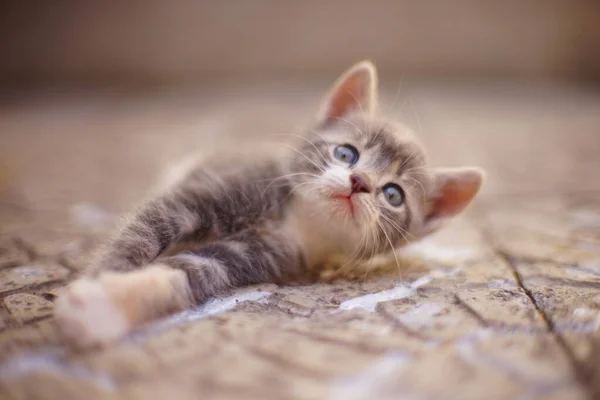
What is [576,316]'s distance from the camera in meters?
1.55

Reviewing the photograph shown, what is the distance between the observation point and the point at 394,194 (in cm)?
191

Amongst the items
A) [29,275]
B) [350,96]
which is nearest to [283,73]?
[350,96]

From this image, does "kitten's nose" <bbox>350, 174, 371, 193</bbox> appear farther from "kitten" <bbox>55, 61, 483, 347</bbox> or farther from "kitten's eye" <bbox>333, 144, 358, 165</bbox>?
"kitten's eye" <bbox>333, 144, 358, 165</bbox>

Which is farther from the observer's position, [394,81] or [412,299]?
[394,81]

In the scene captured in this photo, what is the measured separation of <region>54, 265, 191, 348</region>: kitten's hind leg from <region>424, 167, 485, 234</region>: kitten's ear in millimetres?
1051

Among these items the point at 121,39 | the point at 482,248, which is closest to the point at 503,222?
the point at 482,248

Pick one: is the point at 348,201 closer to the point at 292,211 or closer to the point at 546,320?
the point at 292,211

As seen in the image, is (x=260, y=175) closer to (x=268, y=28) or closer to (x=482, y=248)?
(x=482, y=248)

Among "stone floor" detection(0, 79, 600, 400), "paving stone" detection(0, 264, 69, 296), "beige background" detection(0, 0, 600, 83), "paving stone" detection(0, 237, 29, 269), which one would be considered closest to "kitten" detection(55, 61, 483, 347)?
"stone floor" detection(0, 79, 600, 400)

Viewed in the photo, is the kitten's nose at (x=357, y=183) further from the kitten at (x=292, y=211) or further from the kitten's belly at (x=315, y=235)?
the kitten's belly at (x=315, y=235)

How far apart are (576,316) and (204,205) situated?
A: 4.11 feet

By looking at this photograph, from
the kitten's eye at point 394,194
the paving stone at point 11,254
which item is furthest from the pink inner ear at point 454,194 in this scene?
the paving stone at point 11,254

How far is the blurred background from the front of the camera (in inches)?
164

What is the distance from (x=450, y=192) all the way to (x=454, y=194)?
0.7 inches
